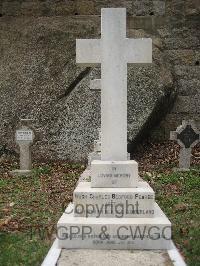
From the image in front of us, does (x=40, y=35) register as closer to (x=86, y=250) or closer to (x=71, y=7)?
(x=71, y=7)

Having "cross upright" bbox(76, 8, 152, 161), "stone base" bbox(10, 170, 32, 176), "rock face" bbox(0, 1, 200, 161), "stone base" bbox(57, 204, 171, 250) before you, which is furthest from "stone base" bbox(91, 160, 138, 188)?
"rock face" bbox(0, 1, 200, 161)

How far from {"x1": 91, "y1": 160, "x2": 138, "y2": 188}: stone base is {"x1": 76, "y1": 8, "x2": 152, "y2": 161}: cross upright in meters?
0.18

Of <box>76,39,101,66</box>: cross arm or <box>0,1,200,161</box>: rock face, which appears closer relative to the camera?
<box>76,39,101,66</box>: cross arm

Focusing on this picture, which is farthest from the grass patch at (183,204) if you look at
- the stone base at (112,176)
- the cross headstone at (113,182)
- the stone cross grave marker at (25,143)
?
the stone cross grave marker at (25,143)

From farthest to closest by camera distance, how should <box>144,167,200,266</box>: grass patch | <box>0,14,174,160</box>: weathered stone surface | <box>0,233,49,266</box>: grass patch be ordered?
<box>0,14,174,160</box>: weathered stone surface, <box>144,167,200,266</box>: grass patch, <box>0,233,49,266</box>: grass patch

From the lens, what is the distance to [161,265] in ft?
14.2

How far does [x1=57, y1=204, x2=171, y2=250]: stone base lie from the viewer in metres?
4.78

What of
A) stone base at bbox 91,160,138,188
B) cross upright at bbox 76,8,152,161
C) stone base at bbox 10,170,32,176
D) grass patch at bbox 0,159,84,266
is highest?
cross upright at bbox 76,8,152,161

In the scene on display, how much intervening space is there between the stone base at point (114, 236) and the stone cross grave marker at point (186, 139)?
4380mm

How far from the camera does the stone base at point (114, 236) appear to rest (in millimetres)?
4777

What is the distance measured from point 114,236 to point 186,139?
472cm

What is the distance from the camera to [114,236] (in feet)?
15.7

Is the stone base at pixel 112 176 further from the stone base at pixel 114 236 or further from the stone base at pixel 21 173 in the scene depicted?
the stone base at pixel 21 173

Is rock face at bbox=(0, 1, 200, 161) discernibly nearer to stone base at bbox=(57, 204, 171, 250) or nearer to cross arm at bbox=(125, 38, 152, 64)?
cross arm at bbox=(125, 38, 152, 64)
